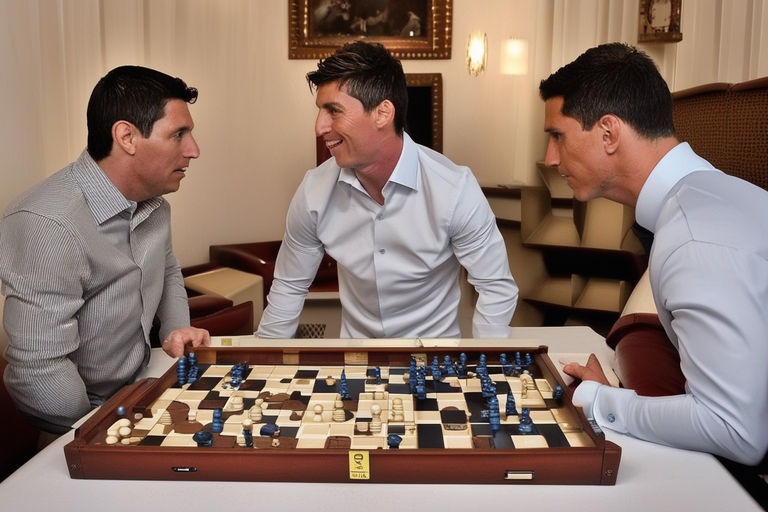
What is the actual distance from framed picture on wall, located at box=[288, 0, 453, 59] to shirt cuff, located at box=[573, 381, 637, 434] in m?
4.73

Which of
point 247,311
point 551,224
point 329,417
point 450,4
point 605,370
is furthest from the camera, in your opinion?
point 450,4

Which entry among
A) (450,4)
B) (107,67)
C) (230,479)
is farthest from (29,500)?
(450,4)

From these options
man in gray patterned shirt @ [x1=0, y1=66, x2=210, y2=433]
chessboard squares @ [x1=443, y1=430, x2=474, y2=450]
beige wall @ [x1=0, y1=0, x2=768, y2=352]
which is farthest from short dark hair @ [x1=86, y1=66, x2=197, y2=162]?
beige wall @ [x1=0, y1=0, x2=768, y2=352]

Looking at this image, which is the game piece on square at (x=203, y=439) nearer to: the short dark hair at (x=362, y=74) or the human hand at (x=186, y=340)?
the human hand at (x=186, y=340)

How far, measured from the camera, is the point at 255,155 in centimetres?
586

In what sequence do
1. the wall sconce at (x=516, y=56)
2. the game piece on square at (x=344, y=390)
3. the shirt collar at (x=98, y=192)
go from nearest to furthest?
the game piece on square at (x=344, y=390), the shirt collar at (x=98, y=192), the wall sconce at (x=516, y=56)

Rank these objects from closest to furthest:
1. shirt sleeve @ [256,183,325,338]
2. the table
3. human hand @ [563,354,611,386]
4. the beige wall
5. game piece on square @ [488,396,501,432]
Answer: the table
game piece on square @ [488,396,501,432]
human hand @ [563,354,611,386]
shirt sleeve @ [256,183,325,338]
the beige wall

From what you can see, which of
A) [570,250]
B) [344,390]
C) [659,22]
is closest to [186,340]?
[344,390]

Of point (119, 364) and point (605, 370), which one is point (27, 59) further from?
point (605, 370)

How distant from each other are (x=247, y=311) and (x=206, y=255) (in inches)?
78.1

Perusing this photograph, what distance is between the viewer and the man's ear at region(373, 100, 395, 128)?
7.54 ft

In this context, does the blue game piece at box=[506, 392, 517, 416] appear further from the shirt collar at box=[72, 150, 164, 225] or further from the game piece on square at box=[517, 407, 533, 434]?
the shirt collar at box=[72, 150, 164, 225]

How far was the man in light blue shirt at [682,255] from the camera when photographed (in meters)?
1.31

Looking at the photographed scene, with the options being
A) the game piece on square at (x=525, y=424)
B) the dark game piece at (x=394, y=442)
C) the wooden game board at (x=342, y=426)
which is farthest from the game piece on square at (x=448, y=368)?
the dark game piece at (x=394, y=442)
